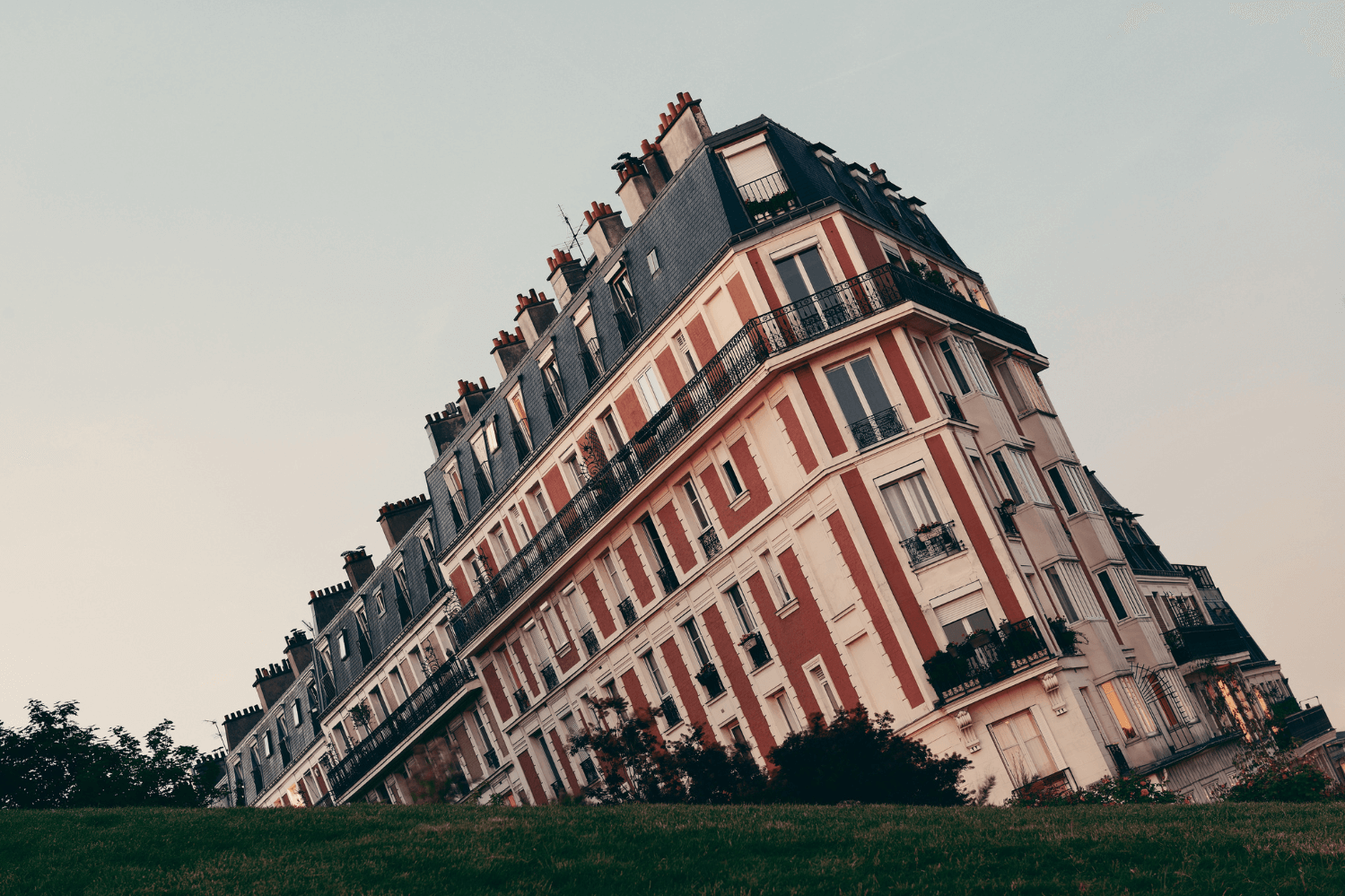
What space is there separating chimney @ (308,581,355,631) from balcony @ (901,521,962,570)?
120 ft

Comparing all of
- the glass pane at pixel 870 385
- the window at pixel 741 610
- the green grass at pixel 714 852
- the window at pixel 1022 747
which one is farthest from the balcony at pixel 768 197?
the green grass at pixel 714 852

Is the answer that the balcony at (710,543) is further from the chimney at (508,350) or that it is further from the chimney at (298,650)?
the chimney at (298,650)

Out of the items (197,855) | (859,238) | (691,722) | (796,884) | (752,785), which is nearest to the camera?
(796,884)

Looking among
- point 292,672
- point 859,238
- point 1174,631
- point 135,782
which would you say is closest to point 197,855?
point 135,782

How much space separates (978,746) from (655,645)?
10.8 metres

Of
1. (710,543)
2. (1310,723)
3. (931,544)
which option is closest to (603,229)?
(710,543)

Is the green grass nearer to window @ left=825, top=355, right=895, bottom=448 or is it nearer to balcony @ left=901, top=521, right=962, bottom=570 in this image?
balcony @ left=901, top=521, right=962, bottom=570

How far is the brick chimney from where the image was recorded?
55.4 meters

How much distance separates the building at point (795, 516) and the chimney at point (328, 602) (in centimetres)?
1686

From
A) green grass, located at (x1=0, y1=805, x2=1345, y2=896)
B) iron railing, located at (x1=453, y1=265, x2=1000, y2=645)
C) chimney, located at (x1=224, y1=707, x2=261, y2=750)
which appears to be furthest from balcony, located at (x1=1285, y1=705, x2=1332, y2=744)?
chimney, located at (x1=224, y1=707, x2=261, y2=750)

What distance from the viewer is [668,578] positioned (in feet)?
111

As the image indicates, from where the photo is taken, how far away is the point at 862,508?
27766mm

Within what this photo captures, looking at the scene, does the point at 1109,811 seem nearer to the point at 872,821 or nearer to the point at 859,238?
the point at 872,821

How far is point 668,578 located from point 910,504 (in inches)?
335
